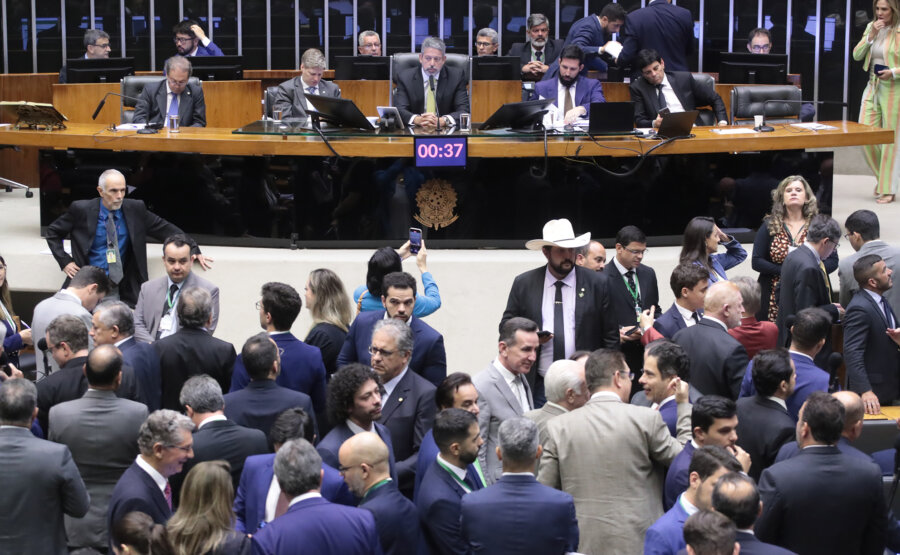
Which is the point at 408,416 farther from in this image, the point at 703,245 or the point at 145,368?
the point at 703,245

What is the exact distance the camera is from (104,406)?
481 centimetres

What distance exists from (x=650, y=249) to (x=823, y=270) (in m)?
2.10

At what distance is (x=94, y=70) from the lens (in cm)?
1152

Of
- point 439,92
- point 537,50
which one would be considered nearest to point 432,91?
point 439,92

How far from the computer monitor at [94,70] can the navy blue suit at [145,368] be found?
21.8 feet

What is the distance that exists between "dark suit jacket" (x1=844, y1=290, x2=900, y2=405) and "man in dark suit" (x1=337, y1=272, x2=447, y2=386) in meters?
2.14

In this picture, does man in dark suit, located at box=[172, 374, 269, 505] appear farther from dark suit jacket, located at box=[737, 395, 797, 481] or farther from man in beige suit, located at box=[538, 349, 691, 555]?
dark suit jacket, located at box=[737, 395, 797, 481]

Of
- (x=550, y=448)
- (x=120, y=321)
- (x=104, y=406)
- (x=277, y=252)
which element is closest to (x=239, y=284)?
(x=277, y=252)

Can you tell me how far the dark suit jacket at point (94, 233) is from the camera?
7758mm

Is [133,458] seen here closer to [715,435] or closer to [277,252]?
[715,435]

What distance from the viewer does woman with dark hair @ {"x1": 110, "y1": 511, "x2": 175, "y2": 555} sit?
12.5 ft

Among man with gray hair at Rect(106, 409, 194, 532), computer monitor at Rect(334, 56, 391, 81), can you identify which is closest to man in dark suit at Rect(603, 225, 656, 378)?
man with gray hair at Rect(106, 409, 194, 532)

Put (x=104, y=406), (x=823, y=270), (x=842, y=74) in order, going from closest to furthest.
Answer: (x=104, y=406) < (x=823, y=270) < (x=842, y=74)

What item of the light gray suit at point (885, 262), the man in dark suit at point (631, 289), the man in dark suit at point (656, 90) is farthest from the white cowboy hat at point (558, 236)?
the man in dark suit at point (656, 90)
